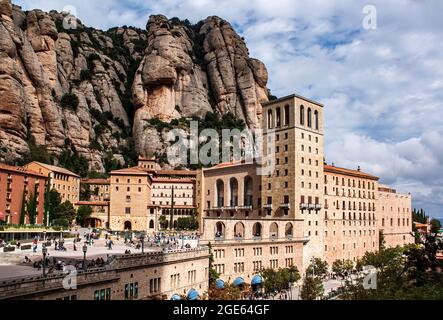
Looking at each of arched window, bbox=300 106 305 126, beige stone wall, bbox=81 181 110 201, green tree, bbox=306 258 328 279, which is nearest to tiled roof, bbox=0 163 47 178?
beige stone wall, bbox=81 181 110 201

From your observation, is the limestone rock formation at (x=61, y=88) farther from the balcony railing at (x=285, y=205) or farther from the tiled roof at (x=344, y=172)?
the tiled roof at (x=344, y=172)

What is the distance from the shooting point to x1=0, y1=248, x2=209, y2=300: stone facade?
76.6 ft

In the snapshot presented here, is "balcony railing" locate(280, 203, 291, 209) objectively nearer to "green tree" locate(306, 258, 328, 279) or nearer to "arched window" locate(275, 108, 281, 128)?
"green tree" locate(306, 258, 328, 279)

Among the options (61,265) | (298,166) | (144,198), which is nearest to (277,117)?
(298,166)

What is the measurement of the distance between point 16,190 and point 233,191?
3975 centimetres

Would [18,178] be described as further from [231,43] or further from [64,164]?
[231,43]

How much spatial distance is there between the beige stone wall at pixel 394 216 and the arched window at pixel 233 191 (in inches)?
1258

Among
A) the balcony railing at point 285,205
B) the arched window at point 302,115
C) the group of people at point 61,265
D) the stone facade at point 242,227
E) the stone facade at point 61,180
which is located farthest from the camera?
the stone facade at point 61,180

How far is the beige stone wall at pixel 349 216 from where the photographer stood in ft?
252

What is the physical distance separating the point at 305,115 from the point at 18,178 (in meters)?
51.4

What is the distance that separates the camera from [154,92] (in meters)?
136

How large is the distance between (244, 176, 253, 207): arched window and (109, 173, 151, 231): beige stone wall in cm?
2553

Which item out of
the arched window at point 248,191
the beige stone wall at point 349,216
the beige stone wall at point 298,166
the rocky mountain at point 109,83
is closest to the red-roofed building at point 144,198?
the rocky mountain at point 109,83
